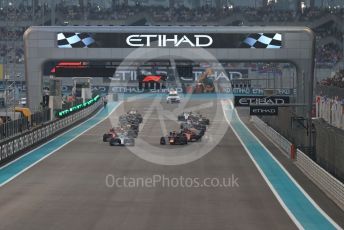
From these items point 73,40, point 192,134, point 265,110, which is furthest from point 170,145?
point 73,40

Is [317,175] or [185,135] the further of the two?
[185,135]

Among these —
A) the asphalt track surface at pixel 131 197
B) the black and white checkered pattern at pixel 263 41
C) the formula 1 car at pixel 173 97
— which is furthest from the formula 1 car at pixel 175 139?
the formula 1 car at pixel 173 97

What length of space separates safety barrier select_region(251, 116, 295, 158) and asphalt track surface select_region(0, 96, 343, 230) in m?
2.24

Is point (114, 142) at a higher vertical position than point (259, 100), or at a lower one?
lower

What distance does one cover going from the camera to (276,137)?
48.9 meters

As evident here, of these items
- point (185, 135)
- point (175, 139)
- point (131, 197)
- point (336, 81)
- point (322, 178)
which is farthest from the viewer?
point (336, 81)

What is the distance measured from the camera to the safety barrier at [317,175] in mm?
26312

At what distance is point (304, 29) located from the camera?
4325cm

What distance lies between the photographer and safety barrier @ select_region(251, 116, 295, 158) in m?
42.0

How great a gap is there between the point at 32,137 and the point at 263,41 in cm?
1398

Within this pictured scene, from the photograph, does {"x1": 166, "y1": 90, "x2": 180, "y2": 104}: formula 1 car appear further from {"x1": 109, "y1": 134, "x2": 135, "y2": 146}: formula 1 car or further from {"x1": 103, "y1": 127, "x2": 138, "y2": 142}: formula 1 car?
{"x1": 109, "y1": 134, "x2": 135, "y2": 146}: formula 1 car

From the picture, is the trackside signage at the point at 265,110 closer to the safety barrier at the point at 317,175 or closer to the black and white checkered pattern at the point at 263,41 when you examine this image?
the safety barrier at the point at 317,175

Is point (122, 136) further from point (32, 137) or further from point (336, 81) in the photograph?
point (336, 81)

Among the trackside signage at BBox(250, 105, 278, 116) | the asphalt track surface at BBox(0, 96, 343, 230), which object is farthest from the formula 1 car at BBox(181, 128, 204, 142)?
the trackside signage at BBox(250, 105, 278, 116)
